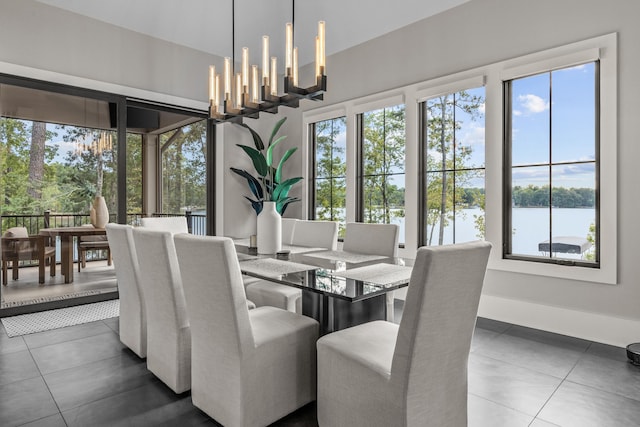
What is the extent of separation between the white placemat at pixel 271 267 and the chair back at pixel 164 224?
1.51 m

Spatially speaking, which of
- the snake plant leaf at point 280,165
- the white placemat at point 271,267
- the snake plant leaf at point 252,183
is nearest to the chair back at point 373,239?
the white placemat at point 271,267

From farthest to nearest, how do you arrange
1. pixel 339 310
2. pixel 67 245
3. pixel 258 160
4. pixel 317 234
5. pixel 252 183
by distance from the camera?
pixel 252 183
pixel 258 160
pixel 67 245
pixel 317 234
pixel 339 310

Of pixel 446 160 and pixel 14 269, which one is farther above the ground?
pixel 446 160

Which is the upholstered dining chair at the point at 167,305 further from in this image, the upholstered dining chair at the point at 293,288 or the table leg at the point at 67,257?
the table leg at the point at 67,257

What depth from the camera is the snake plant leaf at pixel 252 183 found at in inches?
208

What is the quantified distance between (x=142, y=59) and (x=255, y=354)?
13.8ft

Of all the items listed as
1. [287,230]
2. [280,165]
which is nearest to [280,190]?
[280,165]

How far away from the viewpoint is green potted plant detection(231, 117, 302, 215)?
16.6 ft

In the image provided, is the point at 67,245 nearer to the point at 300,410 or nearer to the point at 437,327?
the point at 300,410

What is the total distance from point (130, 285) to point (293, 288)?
117cm

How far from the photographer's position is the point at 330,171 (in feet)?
17.0

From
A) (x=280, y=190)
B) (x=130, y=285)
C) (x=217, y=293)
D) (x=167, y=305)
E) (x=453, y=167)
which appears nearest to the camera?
(x=217, y=293)

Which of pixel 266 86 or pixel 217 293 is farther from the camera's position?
pixel 266 86

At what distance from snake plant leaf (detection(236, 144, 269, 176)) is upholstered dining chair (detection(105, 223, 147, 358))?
9.09ft
